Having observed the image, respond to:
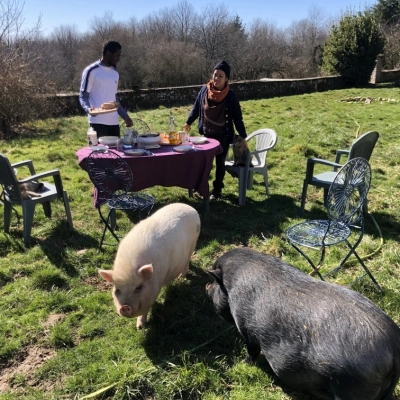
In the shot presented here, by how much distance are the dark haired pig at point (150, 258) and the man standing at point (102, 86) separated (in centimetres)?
235

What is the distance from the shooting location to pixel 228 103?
18.3 feet

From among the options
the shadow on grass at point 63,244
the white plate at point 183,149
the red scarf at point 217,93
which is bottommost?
the shadow on grass at point 63,244

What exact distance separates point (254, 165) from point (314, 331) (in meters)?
4.07

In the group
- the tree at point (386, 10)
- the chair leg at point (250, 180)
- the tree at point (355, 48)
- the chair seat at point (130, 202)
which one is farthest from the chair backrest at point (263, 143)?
the tree at point (386, 10)

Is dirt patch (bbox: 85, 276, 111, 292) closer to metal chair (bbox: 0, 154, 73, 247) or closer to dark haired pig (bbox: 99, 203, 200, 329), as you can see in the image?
dark haired pig (bbox: 99, 203, 200, 329)

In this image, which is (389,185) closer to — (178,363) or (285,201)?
(285,201)

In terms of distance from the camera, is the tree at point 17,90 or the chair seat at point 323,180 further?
the tree at point 17,90

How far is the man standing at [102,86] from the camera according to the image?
5352 mm

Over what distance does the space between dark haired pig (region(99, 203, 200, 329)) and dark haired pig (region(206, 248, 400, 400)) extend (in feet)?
2.21

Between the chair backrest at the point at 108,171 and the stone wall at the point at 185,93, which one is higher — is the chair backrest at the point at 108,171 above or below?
above

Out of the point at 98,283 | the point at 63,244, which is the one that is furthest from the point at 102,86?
the point at 98,283

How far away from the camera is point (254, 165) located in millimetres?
6086

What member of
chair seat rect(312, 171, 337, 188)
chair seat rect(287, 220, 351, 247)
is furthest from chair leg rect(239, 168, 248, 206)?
chair seat rect(287, 220, 351, 247)

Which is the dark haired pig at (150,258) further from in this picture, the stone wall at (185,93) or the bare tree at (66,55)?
the bare tree at (66,55)
